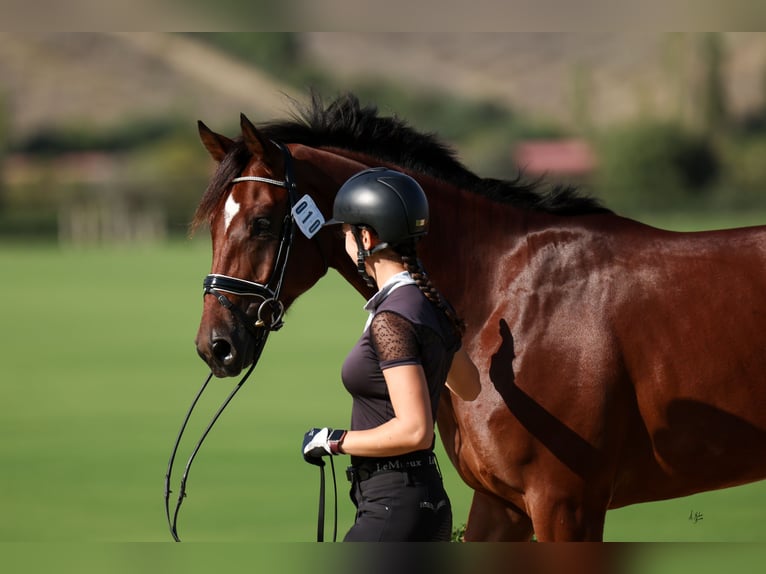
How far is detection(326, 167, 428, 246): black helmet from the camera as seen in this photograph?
3.50m

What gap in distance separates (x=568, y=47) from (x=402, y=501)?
5974 inches

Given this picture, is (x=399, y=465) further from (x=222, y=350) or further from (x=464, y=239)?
(x=464, y=239)

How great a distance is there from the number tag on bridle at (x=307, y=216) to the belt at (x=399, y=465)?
1.18 metres

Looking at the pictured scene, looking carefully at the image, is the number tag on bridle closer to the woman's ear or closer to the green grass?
the woman's ear

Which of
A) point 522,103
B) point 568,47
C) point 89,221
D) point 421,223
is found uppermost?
point 568,47

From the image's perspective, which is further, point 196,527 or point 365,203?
point 196,527

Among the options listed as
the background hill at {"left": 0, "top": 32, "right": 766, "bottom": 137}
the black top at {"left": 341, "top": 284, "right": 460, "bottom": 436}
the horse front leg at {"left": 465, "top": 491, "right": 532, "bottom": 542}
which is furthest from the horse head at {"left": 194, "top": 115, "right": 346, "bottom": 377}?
the background hill at {"left": 0, "top": 32, "right": 766, "bottom": 137}

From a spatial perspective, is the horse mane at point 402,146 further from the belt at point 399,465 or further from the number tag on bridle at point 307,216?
the belt at point 399,465

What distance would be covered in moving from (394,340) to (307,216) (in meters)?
1.24

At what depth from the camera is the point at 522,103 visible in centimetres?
13562

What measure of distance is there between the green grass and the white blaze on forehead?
4.16 ft

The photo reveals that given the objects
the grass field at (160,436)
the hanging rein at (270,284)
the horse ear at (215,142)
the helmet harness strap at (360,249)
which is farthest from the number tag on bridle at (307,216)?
the grass field at (160,436)

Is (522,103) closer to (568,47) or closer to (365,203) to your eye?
(568,47)

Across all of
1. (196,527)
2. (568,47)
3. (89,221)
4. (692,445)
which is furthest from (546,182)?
(568,47)
